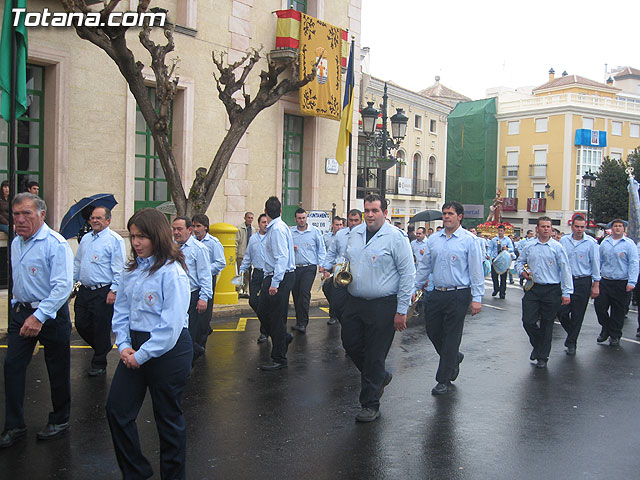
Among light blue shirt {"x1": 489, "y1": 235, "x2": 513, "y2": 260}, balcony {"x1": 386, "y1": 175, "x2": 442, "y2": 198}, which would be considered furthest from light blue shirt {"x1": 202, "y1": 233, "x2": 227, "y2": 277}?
balcony {"x1": 386, "y1": 175, "x2": 442, "y2": 198}

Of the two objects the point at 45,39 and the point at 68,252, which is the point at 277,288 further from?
the point at 45,39

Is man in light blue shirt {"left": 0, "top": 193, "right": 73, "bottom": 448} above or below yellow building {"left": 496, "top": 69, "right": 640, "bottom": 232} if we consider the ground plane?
below

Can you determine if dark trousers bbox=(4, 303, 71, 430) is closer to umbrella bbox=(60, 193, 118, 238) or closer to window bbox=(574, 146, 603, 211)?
umbrella bbox=(60, 193, 118, 238)

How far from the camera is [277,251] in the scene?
7.99 meters

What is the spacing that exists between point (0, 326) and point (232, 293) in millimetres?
4489

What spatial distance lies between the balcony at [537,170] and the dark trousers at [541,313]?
51805 mm

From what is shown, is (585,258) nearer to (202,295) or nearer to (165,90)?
(202,295)

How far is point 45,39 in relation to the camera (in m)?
13.2

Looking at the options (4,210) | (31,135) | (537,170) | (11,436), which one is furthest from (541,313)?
(537,170)

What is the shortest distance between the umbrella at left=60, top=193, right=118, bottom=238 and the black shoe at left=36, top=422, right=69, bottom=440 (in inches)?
193

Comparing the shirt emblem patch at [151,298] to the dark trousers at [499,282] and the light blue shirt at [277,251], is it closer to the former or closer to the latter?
the light blue shirt at [277,251]

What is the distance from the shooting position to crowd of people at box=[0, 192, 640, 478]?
4047mm

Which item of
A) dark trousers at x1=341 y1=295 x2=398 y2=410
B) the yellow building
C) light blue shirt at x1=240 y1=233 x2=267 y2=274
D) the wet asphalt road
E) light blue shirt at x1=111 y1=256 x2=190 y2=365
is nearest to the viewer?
light blue shirt at x1=111 y1=256 x2=190 y2=365

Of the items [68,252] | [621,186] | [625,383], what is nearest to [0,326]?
[68,252]
